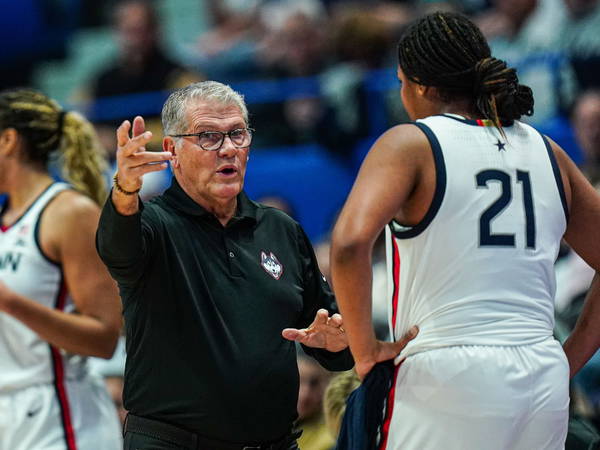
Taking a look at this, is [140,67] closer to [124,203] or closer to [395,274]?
[124,203]

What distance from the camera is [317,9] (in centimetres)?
1089

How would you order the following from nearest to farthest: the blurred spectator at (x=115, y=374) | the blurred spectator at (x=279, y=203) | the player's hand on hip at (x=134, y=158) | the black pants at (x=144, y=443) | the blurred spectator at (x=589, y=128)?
the player's hand on hip at (x=134, y=158) → the black pants at (x=144, y=443) → the blurred spectator at (x=115, y=374) → the blurred spectator at (x=589, y=128) → the blurred spectator at (x=279, y=203)

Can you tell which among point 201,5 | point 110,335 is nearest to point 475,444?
point 110,335

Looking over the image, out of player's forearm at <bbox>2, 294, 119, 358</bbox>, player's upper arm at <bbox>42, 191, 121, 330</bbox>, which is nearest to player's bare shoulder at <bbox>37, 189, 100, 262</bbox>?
player's upper arm at <bbox>42, 191, 121, 330</bbox>

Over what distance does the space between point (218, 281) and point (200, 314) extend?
14 cm

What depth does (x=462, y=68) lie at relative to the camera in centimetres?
342

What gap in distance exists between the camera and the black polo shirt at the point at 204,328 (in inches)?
140

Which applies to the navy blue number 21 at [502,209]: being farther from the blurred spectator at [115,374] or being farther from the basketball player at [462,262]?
the blurred spectator at [115,374]

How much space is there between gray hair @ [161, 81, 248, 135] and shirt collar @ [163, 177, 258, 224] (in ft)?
0.68

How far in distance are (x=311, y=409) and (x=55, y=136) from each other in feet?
6.97

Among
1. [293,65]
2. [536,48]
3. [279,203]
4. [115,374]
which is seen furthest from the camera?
[293,65]

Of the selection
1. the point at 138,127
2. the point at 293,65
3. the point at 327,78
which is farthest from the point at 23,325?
the point at 293,65

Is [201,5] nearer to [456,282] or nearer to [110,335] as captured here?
[110,335]

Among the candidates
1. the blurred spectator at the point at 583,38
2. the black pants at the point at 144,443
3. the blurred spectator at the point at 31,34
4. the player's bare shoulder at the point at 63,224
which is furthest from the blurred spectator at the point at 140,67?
the black pants at the point at 144,443
